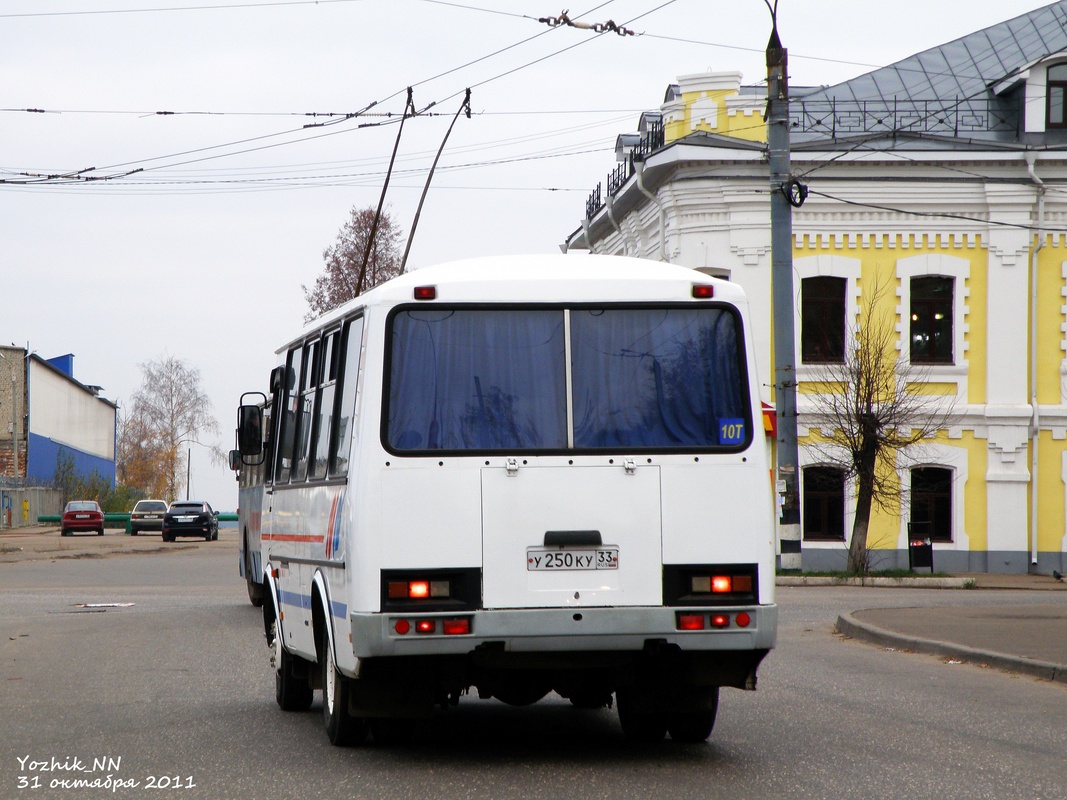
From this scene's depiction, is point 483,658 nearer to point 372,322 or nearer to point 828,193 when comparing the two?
point 372,322

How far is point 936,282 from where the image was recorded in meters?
34.2

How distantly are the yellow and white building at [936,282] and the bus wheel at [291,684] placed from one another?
23531 mm

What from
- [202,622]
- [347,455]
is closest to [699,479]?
[347,455]

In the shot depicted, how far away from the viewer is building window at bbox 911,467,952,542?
111 feet

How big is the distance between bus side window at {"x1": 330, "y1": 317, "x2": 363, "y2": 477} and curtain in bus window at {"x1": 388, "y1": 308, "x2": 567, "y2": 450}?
346 millimetres

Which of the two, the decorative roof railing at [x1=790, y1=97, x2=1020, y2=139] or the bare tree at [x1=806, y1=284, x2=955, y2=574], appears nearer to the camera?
the bare tree at [x1=806, y1=284, x2=955, y2=574]

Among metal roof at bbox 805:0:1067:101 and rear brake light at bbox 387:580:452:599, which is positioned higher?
metal roof at bbox 805:0:1067:101

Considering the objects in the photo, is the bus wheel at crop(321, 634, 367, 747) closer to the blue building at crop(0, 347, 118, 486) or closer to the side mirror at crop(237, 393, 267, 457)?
the side mirror at crop(237, 393, 267, 457)

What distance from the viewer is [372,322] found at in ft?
28.1

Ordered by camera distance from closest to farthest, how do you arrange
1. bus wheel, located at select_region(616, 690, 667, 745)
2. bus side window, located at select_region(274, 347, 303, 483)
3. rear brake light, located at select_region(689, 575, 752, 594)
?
rear brake light, located at select_region(689, 575, 752, 594), bus wheel, located at select_region(616, 690, 667, 745), bus side window, located at select_region(274, 347, 303, 483)

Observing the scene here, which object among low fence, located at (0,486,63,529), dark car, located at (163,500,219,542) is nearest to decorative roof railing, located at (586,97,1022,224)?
dark car, located at (163,500,219,542)

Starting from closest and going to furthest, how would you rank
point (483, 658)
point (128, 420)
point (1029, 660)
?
point (483, 658)
point (1029, 660)
point (128, 420)

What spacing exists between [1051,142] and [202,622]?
22.6 m

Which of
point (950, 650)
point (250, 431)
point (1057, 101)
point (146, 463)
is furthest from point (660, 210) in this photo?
point (146, 463)
